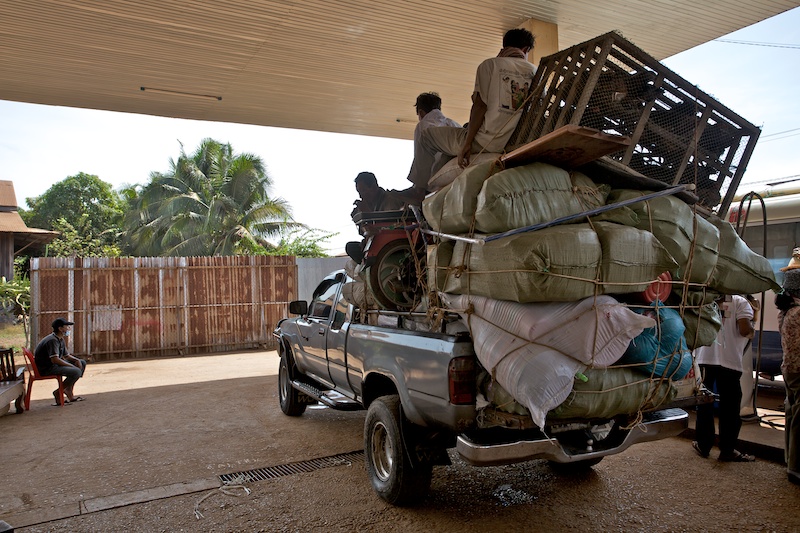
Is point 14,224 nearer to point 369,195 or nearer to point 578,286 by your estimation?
point 369,195

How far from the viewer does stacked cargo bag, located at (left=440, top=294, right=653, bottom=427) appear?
308cm

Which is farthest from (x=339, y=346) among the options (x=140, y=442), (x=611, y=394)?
(x=611, y=394)

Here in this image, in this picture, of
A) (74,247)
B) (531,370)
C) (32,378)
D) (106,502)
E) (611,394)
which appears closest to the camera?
(531,370)

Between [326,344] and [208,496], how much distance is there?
1798mm

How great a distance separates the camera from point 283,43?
8266 millimetres

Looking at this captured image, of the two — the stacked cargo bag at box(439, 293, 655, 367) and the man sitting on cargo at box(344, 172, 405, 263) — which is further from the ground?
the man sitting on cargo at box(344, 172, 405, 263)

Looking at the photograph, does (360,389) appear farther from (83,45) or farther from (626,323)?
(83,45)

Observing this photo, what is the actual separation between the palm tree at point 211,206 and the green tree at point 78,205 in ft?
30.4

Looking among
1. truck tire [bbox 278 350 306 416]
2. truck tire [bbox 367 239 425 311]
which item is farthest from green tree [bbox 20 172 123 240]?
truck tire [bbox 367 239 425 311]

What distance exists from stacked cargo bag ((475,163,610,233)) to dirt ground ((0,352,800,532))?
2.10 m

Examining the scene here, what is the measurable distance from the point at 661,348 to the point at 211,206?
2352 cm

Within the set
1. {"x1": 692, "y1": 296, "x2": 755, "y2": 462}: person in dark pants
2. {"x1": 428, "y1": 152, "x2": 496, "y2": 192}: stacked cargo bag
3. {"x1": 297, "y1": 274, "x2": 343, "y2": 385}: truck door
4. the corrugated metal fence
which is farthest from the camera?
the corrugated metal fence

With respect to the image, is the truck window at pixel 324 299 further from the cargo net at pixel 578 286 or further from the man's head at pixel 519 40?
the man's head at pixel 519 40

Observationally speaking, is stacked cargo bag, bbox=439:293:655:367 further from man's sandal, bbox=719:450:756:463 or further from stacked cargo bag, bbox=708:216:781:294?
man's sandal, bbox=719:450:756:463
